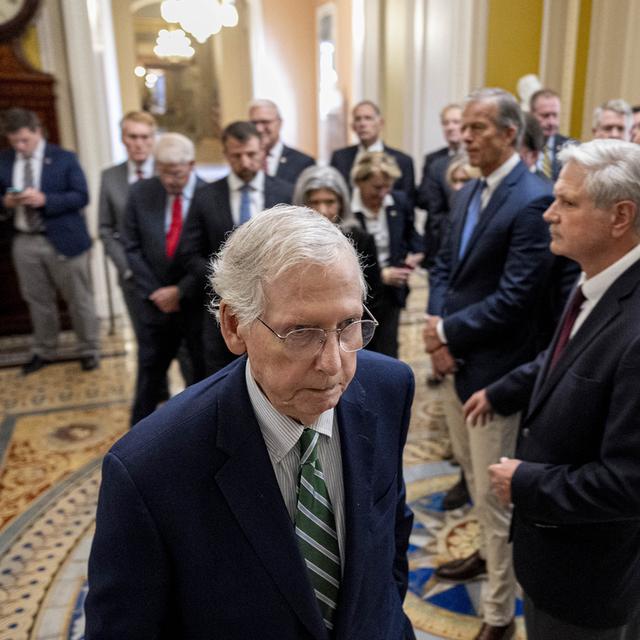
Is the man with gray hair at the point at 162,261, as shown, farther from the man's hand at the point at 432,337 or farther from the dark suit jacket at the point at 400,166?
the dark suit jacket at the point at 400,166

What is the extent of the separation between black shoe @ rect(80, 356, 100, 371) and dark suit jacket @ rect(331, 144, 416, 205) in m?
2.58

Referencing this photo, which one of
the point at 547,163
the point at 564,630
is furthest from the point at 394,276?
the point at 564,630

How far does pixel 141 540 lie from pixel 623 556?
3.92 feet

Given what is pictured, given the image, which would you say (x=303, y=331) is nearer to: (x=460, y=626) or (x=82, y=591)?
(x=460, y=626)

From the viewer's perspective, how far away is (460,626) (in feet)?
8.20

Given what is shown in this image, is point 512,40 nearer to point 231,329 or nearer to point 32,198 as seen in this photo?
point 32,198

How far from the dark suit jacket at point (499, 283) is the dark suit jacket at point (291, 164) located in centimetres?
232

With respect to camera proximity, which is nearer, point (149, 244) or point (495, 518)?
point (495, 518)

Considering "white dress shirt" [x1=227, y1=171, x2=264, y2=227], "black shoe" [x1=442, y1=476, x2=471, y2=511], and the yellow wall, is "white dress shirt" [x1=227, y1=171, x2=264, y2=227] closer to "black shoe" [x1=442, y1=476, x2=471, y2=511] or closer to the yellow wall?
"black shoe" [x1=442, y1=476, x2=471, y2=511]

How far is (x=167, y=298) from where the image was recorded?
3.56 metres

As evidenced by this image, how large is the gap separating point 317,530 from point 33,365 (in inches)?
192

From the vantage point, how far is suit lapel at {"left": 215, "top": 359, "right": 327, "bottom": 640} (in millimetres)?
1062

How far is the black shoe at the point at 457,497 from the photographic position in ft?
10.8

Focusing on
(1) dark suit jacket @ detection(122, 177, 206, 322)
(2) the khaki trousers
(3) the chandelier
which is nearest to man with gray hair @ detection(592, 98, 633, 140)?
(1) dark suit jacket @ detection(122, 177, 206, 322)
